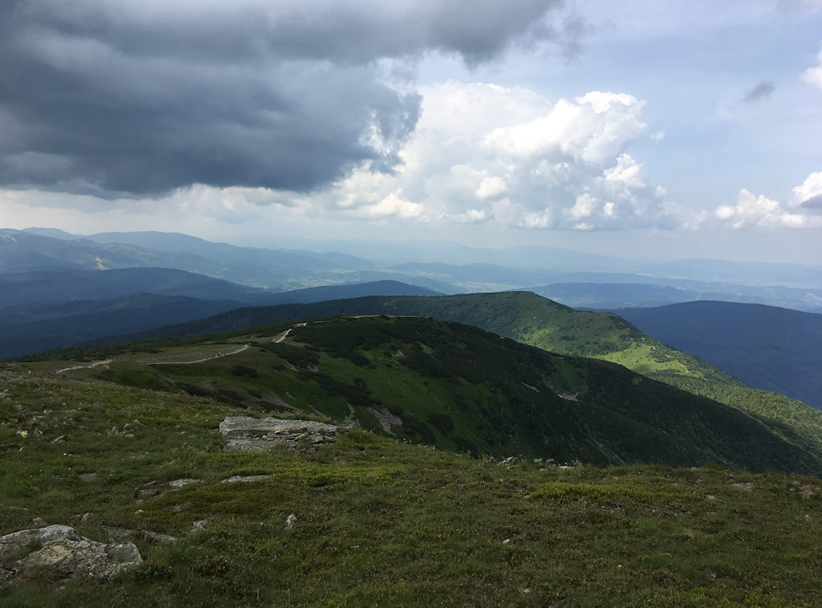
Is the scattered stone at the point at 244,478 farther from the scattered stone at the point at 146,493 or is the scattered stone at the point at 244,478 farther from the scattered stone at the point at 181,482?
the scattered stone at the point at 146,493

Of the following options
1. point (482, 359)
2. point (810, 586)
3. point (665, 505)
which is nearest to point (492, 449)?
point (482, 359)

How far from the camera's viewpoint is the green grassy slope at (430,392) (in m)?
65.4

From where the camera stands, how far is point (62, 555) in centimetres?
1226

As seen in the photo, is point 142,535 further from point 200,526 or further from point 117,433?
point 117,433

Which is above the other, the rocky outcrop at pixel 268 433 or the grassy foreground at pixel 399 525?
the grassy foreground at pixel 399 525

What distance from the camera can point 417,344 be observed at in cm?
14250

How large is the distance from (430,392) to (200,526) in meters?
91.5

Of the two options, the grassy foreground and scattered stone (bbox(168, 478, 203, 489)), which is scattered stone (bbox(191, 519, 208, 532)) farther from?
scattered stone (bbox(168, 478, 203, 489))

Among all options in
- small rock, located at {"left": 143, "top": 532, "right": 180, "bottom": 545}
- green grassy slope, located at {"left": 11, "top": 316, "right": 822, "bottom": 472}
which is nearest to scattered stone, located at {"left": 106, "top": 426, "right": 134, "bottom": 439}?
small rock, located at {"left": 143, "top": 532, "right": 180, "bottom": 545}

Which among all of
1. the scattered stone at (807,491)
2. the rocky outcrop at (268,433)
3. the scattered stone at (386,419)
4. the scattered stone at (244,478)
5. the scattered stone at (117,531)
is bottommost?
the scattered stone at (386,419)

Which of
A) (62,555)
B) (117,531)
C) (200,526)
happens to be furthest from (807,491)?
(62,555)

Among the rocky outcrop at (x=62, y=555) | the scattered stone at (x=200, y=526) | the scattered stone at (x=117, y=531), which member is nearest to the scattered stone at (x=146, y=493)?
the scattered stone at (x=117, y=531)

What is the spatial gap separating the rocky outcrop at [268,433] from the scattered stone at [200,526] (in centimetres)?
1120

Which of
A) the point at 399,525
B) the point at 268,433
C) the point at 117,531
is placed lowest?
the point at 268,433
